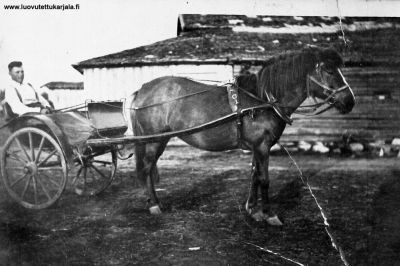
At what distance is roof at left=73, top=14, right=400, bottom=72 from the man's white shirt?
19.7ft

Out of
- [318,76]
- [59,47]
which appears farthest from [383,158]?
[59,47]

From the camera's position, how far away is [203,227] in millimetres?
4121

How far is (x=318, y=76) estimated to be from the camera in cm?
400

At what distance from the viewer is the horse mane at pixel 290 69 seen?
3992 millimetres

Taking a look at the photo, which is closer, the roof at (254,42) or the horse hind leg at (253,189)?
the horse hind leg at (253,189)

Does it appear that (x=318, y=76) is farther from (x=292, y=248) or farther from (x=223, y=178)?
(x=223, y=178)

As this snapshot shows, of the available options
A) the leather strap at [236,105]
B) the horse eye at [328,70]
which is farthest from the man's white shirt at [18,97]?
the horse eye at [328,70]

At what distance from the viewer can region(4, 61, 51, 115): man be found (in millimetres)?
4426

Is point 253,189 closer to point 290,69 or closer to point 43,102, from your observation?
point 290,69

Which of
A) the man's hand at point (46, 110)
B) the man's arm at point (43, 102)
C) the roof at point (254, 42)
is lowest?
the man's hand at point (46, 110)

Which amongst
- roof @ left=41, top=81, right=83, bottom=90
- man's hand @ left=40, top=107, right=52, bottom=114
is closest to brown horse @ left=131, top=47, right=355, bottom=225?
man's hand @ left=40, top=107, right=52, bottom=114

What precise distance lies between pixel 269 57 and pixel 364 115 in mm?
3588

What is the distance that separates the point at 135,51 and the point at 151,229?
823 centimetres

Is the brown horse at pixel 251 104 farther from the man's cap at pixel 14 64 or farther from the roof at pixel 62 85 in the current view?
the roof at pixel 62 85
